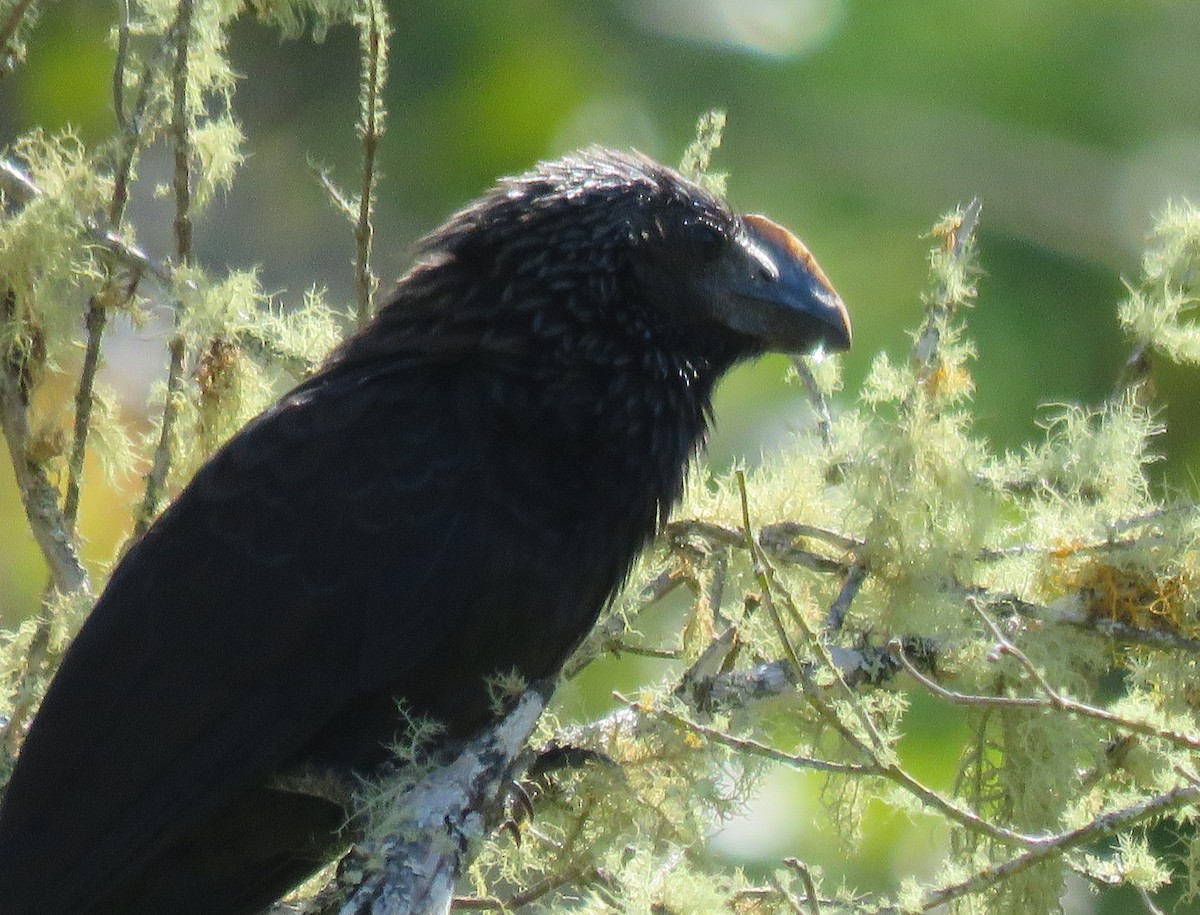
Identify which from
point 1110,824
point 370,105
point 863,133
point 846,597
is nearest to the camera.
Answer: point 1110,824

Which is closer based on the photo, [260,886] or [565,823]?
[565,823]

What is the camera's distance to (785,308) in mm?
2908

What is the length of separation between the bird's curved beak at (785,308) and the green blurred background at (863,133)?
1485 mm

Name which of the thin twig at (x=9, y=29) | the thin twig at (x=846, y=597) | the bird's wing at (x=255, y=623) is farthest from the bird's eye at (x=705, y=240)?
the thin twig at (x=9, y=29)

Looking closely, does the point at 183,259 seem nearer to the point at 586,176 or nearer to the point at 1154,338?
the point at 586,176

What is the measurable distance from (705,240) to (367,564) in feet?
2.86

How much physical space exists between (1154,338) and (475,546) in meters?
1.26

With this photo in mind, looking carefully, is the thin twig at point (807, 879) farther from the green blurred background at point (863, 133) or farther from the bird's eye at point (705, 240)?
the green blurred background at point (863, 133)

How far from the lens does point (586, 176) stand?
2.95 meters

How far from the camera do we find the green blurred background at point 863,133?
483 centimetres

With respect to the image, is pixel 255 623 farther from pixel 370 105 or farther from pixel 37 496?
pixel 370 105

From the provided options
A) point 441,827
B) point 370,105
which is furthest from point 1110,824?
point 370,105

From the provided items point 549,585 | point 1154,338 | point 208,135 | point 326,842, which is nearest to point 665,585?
point 549,585

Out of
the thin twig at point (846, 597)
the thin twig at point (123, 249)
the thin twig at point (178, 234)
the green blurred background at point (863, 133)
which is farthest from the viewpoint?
the green blurred background at point (863, 133)
